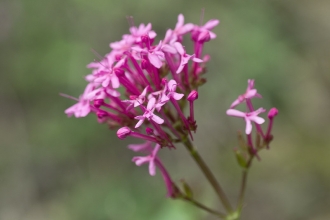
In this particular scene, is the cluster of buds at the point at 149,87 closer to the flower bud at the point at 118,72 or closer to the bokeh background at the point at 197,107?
the flower bud at the point at 118,72

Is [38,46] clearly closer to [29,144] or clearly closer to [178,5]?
[29,144]

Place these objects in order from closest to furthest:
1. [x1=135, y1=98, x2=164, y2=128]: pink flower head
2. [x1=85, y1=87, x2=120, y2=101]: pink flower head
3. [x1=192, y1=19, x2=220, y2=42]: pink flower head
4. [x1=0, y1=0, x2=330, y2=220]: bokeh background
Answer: [x1=135, y1=98, x2=164, y2=128]: pink flower head < [x1=85, y1=87, x2=120, y2=101]: pink flower head < [x1=192, y1=19, x2=220, y2=42]: pink flower head < [x1=0, y1=0, x2=330, y2=220]: bokeh background

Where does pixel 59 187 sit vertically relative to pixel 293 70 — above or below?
above

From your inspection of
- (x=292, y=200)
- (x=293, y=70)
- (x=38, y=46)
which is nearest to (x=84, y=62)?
(x=38, y=46)

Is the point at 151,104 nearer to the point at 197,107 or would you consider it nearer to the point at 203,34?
the point at 203,34

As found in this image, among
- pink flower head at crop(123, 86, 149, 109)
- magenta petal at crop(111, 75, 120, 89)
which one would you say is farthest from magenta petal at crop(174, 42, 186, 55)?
magenta petal at crop(111, 75, 120, 89)

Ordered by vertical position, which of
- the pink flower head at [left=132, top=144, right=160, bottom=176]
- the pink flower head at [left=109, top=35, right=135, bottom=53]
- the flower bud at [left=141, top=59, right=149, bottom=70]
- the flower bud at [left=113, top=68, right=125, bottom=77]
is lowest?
the pink flower head at [left=132, top=144, right=160, bottom=176]

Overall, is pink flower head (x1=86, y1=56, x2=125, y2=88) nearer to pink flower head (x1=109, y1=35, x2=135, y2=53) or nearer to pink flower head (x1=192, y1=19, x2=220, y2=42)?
pink flower head (x1=109, y1=35, x2=135, y2=53)
